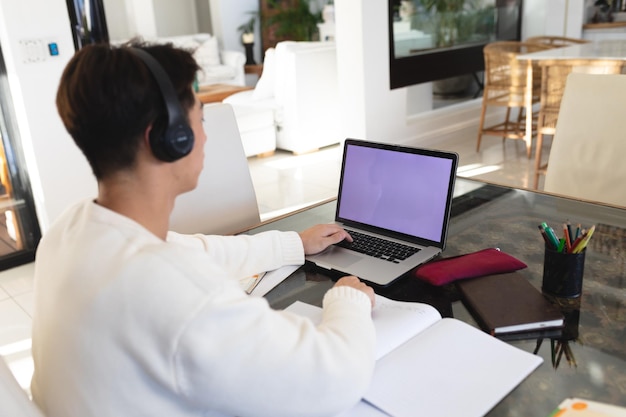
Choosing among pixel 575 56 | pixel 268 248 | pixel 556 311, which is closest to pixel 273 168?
pixel 575 56

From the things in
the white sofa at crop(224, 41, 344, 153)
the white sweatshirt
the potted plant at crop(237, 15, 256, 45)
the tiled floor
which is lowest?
the tiled floor

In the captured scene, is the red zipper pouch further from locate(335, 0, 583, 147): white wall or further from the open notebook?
locate(335, 0, 583, 147): white wall

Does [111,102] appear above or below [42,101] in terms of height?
above

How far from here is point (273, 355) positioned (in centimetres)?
71

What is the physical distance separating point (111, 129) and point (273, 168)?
13.5 ft

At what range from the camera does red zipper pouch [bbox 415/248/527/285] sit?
116 cm

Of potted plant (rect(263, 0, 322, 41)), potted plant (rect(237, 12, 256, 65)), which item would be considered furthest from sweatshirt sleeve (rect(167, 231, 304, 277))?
potted plant (rect(237, 12, 256, 65))

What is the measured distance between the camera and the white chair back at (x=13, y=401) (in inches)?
29.1

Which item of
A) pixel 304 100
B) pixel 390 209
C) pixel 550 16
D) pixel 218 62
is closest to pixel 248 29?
pixel 218 62

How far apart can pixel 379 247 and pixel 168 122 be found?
0.72m

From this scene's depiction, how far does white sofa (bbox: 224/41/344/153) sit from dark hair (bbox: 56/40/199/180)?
4.14 meters

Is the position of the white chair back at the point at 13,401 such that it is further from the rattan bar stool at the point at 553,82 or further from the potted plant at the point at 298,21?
the potted plant at the point at 298,21

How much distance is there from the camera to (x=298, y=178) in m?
4.52

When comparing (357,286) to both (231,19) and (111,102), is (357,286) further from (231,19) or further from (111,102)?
(231,19)
